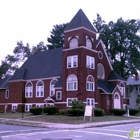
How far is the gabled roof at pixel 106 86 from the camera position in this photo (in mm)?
43562

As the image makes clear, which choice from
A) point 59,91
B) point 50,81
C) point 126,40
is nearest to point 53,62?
point 50,81

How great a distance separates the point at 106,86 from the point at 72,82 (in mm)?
7773

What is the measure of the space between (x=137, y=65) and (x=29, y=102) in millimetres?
24082

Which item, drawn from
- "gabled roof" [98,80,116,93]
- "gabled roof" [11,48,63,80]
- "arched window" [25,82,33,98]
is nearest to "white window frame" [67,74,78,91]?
"gabled roof" [11,48,63,80]

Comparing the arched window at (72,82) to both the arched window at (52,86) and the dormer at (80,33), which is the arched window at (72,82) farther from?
the arched window at (52,86)

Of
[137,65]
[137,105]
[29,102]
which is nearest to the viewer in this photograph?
[29,102]

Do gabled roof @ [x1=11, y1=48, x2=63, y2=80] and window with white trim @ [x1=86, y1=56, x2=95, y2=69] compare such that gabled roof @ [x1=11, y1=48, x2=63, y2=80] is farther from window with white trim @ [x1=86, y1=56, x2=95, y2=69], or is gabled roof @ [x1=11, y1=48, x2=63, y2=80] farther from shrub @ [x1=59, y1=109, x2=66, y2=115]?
shrub @ [x1=59, y1=109, x2=66, y2=115]

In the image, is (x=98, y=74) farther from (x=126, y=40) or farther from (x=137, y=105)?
(x=137, y=105)

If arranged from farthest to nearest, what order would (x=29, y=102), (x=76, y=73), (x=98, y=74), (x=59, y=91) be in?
(x=29, y=102), (x=98, y=74), (x=59, y=91), (x=76, y=73)

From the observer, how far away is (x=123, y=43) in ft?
187

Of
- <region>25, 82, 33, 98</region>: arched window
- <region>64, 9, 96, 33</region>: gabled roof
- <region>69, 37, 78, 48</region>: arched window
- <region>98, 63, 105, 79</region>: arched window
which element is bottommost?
<region>25, 82, 33, 98</region>: arched window

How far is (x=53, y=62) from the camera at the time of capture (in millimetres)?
49031

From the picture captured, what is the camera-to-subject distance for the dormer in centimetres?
4034

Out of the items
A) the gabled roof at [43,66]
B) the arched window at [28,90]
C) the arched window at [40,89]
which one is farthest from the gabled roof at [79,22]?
the arched window at [28,90]
